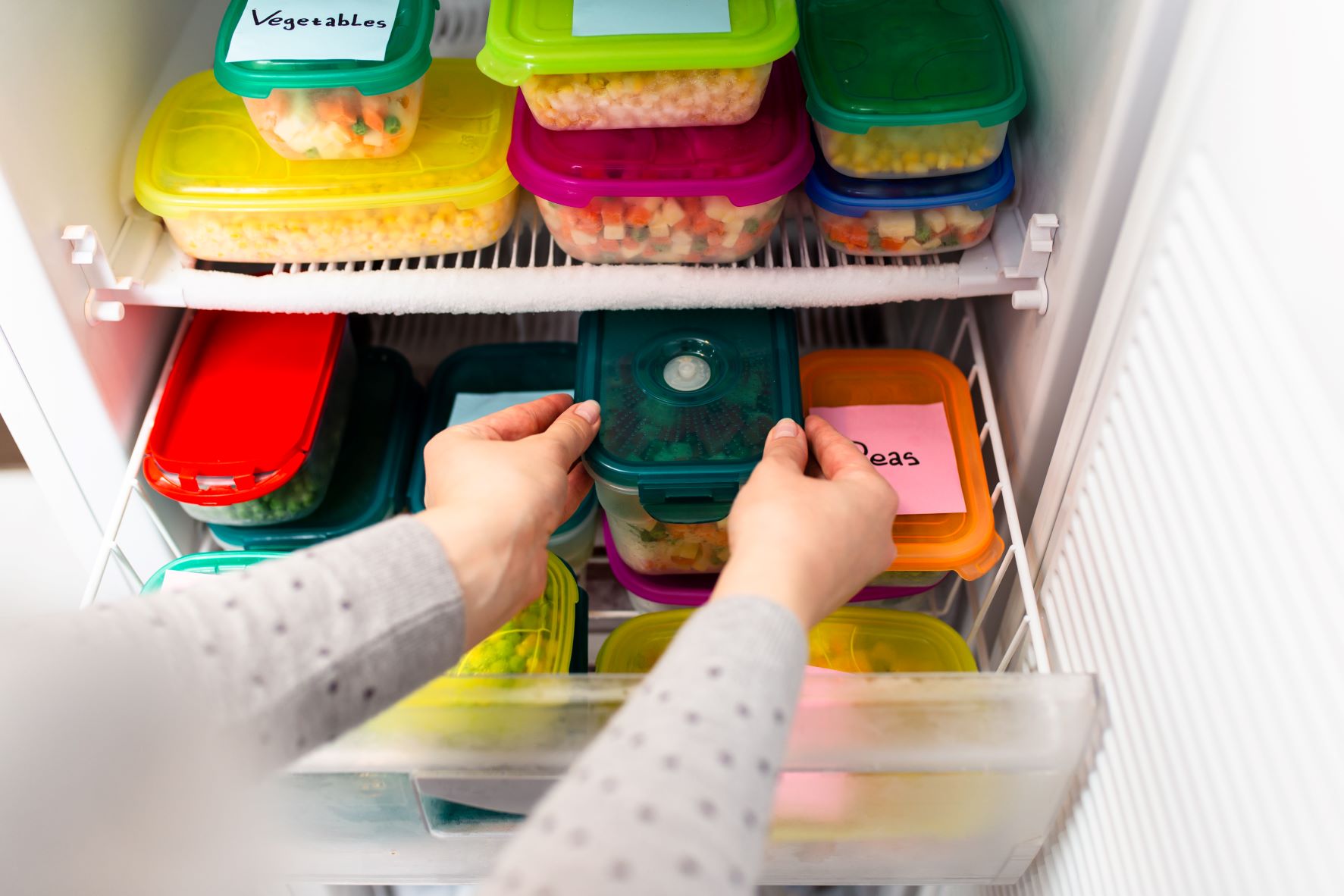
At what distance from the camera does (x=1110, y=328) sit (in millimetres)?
803

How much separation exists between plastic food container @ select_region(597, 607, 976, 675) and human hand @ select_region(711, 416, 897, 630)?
0.87 ft

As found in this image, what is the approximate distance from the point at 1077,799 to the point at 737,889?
1.70 ft

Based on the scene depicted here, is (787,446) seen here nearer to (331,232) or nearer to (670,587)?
(670,587)

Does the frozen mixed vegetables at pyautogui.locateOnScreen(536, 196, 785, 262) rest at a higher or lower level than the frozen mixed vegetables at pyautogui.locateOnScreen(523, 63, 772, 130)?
lower

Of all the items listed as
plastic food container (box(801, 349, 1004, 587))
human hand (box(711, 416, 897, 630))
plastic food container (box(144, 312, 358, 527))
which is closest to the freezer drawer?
human hand (box(711, 416, 897, 630))

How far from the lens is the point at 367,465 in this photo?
1234 millimetres

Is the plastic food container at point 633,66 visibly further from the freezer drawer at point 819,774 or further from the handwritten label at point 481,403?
the freezer drawer at point 819,774

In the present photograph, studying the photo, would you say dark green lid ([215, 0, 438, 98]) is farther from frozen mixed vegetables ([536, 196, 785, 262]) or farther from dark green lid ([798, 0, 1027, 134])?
dark green lid ([798, 0, 1027, 134])

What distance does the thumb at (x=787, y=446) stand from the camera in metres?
0.87

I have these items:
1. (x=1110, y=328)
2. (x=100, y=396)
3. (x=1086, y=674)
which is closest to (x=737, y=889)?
(x=1086, y=674)

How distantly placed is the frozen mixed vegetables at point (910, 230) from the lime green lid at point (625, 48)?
196 mm

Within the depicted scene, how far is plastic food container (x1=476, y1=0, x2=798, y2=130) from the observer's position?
869mm

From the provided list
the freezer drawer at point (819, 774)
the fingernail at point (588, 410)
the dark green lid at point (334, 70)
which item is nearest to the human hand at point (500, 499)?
the fingernail at point (588, 410)

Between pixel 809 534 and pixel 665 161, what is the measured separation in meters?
0.43
